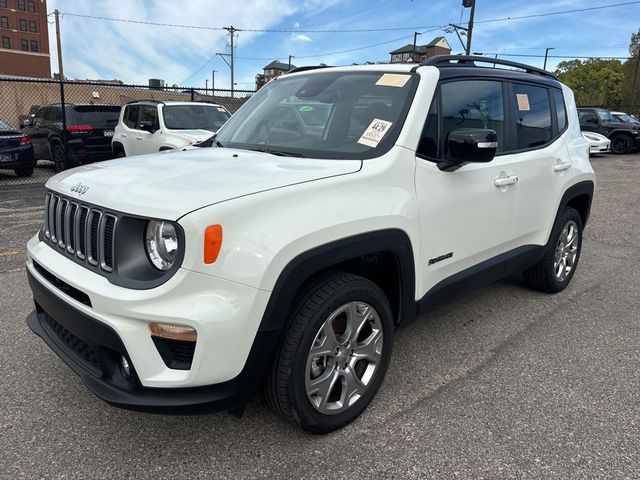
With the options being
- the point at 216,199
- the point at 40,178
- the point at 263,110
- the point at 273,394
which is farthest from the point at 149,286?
the point at 40,178

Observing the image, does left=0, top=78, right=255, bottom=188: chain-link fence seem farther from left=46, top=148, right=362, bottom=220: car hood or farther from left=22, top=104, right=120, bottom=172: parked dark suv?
left=46, top=148, right=362, bottom=220: car hood

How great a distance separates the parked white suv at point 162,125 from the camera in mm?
9891

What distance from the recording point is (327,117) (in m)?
3.23

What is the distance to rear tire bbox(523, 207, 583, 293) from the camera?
4391 mm

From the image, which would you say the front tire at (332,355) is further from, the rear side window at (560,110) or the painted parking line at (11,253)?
the painted parking line at (11,253)

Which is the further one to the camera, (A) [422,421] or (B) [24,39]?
(B) [24,39]

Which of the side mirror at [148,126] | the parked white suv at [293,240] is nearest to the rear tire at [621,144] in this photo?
the side mirror at [148,126]

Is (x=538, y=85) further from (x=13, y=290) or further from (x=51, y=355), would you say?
(x=13, y=290)

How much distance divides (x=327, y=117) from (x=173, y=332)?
1765mm

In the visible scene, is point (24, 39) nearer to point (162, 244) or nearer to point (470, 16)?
point (470, 16)

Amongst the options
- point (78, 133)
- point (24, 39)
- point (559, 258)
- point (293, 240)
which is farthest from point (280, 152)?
point (24, 39)

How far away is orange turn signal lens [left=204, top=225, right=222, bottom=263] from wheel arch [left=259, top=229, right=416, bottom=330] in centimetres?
29

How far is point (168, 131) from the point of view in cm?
995

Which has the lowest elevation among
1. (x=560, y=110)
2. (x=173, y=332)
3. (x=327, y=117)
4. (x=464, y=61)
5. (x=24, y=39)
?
(x=173, y=332)
